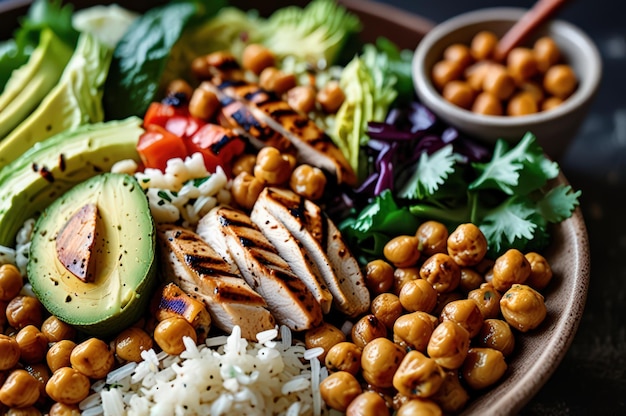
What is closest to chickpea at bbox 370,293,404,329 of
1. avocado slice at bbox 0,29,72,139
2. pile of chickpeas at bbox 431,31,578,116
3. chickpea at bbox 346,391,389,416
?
chickpea at bbox 346,391,389,416

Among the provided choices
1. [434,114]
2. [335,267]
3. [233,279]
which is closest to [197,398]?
[233,279]

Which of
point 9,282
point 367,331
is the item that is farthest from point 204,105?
point 367,331

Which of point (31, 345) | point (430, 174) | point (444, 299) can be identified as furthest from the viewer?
point (430, 174)

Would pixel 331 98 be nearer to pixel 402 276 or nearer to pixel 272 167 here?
pixel 272 167

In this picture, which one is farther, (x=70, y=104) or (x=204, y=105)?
(x=70, y=104)

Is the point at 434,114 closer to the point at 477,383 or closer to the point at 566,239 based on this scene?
the point at 566,239

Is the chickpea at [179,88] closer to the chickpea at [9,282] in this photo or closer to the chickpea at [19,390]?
the chickpea at [9,282]

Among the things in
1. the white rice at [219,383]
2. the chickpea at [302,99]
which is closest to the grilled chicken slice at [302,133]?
the chickpea at [302,99]
